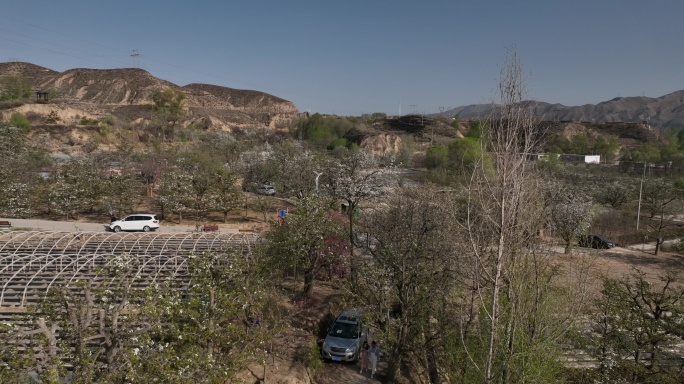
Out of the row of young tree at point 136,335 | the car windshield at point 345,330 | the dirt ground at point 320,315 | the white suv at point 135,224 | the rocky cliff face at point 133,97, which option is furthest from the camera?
the rocky cliff face at point 133,97

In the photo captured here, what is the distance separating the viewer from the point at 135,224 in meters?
24.6

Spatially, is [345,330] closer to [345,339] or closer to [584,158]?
[345,339]

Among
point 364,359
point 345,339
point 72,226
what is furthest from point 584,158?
point 72,226

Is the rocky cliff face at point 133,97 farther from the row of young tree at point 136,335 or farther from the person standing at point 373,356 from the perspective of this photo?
the row of young tree at point 136,335

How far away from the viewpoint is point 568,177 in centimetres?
4403

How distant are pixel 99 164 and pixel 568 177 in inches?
1750

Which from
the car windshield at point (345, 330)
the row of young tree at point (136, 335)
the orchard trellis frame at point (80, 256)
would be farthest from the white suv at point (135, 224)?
the row of young tree at point (136, 335)

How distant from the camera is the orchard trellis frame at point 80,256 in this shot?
1147cm

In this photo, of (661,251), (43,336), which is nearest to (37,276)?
(43,336)

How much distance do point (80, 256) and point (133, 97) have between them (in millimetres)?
92567

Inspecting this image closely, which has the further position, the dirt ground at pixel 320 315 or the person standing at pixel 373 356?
the person standing at pixel 373 356

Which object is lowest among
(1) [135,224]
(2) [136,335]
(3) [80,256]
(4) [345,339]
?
(4) [345,339]

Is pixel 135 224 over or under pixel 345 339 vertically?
over

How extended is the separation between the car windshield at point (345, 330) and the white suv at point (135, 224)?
16374 mm
